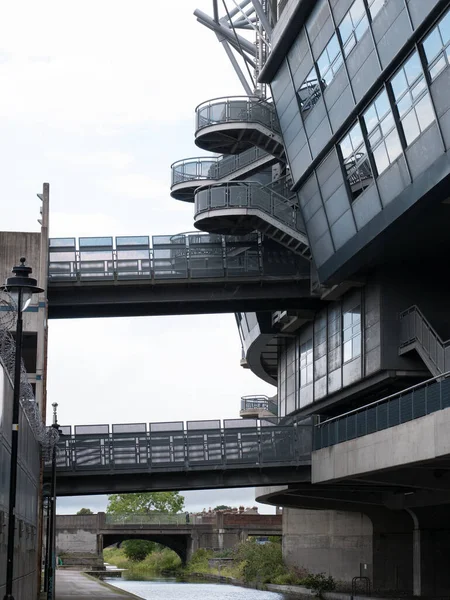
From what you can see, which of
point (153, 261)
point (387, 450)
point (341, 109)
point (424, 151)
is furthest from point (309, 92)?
point (387, 450)

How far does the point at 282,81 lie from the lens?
4247cm

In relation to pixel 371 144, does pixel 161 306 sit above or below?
below

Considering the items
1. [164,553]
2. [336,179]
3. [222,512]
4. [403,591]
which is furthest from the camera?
[164,553]

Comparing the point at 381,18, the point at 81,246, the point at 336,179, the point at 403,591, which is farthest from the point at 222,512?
the point at 381,18

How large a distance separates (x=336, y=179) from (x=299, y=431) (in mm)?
9869

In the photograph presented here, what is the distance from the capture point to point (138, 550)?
11581cm

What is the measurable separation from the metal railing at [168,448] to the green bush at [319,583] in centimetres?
1391

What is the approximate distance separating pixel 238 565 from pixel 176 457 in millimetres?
37162

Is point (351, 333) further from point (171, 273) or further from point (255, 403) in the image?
point (255, 403)

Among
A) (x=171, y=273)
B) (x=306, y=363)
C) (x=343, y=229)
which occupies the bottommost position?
(x=306, y=363)

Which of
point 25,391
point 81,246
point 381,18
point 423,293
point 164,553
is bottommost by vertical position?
point 164,553

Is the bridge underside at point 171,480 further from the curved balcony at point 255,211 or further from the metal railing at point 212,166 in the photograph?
the metal railing at point 212,166

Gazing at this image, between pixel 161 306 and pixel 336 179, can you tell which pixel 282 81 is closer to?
pixel 336 179

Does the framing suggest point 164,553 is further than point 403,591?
Yes
